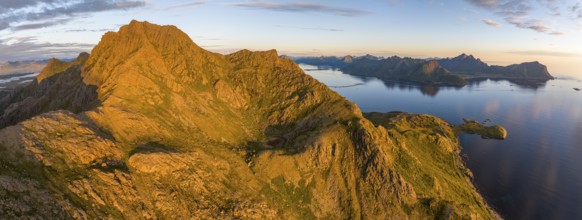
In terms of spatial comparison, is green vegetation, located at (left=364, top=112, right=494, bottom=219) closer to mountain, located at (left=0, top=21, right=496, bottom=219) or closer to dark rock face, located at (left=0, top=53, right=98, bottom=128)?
mountain, located at (left=0, top=21, right=496, bottom=219)

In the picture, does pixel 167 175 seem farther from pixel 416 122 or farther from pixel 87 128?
pixel 416 122

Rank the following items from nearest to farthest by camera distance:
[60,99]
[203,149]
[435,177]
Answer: [203,149]
[435,177]
[60,99]

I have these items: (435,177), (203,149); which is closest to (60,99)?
(203,149)

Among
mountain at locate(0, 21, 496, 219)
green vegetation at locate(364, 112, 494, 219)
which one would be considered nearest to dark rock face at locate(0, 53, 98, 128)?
mountain at locate(0, 21, 496, 219)

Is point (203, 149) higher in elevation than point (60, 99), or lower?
lower

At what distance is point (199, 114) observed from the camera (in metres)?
102

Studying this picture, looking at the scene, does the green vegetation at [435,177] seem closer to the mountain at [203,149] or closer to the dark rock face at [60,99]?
the mountain at [203,149]

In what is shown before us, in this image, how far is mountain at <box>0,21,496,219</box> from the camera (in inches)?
2154

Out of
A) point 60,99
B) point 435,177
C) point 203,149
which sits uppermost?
point 60,99

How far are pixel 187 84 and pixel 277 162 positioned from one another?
163 feet

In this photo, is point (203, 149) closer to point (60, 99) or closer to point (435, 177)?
point (435, 177)

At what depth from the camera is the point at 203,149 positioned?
86.0 m

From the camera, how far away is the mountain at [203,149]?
54719mm

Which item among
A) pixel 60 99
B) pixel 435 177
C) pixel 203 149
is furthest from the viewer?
pixel 60 99
